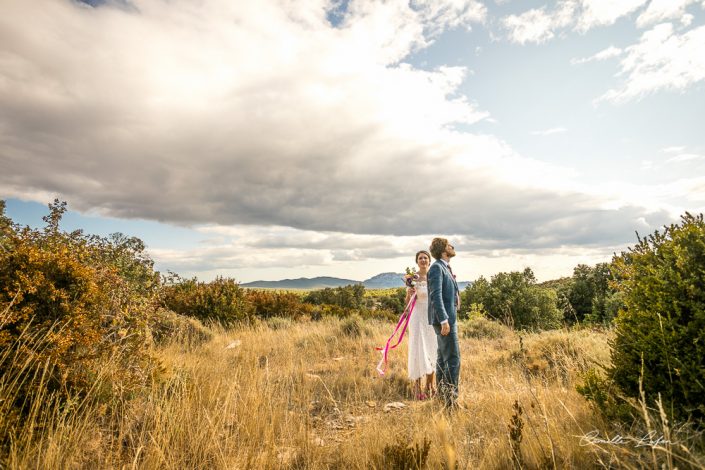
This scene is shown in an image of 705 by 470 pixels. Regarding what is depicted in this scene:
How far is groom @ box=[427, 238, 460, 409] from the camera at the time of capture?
5.13m

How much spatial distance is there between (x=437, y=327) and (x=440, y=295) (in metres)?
0.50

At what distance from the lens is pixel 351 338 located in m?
10.5

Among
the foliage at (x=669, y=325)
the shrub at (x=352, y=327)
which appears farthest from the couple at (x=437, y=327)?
the shrub at (x=352, y=327)

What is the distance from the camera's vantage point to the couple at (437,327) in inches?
203

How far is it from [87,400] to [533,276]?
16.5 metres

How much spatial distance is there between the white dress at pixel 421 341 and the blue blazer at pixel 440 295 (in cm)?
81

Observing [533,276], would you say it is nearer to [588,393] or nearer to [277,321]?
[277,321]

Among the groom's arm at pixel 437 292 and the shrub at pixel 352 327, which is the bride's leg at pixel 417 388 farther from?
the shrub at pixel 352 327

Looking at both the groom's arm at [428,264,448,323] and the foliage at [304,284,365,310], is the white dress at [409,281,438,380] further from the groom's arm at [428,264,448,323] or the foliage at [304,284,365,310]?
the foliage at [304,284,365,310]

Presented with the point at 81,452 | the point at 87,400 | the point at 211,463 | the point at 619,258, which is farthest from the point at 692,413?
the point at 87,400

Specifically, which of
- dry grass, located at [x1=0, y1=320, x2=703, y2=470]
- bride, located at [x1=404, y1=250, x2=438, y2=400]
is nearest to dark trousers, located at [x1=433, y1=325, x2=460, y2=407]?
dry grass, located at [x1=0, y1=320, x2=703, y2=470]

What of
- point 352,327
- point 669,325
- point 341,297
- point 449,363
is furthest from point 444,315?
point 341,297

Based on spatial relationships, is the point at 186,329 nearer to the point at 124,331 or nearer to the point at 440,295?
the point at 124,331

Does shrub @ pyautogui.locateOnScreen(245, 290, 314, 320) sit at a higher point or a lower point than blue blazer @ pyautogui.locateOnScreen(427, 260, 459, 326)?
lower
